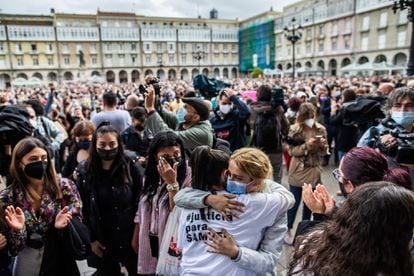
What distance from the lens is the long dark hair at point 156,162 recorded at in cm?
221

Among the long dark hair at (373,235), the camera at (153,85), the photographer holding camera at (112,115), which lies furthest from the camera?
the photographer holding camera at (112,115)

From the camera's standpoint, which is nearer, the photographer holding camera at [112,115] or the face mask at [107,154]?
the face mask at [107,154]

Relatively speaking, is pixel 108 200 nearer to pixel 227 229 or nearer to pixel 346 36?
pixel 227 229

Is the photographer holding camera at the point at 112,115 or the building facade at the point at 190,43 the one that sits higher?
the building facade at the point at 190,43

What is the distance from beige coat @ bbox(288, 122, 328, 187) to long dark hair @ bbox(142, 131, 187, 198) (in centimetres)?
176

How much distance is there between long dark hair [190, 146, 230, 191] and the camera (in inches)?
70.1

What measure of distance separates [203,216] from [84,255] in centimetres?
103

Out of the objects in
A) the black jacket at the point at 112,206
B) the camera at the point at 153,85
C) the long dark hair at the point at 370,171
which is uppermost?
the camera at the point at 153,85

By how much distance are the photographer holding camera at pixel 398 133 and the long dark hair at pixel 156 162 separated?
149 centimetres

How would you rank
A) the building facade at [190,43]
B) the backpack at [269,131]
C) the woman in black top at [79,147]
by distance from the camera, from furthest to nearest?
1. the building facade at [190,43]
2. the backpack at [269,131]
3. the woman in black top at [79,147]

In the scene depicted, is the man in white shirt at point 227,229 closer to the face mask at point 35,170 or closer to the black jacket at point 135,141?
the face mask at point 35,170

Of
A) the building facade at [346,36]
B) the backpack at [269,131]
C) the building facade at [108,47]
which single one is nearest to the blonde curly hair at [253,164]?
the backpack at [269,131]

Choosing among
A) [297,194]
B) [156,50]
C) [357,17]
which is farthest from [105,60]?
[297,194]

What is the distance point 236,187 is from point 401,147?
A: 1.19m
